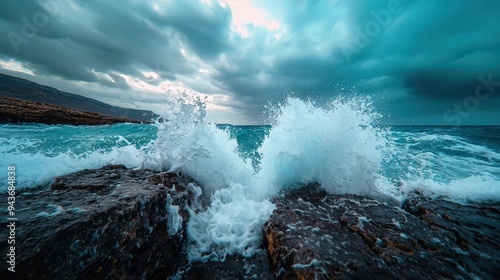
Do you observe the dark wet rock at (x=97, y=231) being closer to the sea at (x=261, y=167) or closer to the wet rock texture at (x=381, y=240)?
the sea at (x=261, y=167)

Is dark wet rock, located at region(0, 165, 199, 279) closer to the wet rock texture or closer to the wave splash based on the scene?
the wave splash

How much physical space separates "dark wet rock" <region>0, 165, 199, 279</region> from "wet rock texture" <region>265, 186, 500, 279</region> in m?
1.85

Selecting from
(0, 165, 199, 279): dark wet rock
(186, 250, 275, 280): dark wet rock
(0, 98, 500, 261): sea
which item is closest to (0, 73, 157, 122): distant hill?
(0, 98, 500, 261): sea

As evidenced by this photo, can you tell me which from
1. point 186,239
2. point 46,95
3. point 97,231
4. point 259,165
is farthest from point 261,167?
point 46,95

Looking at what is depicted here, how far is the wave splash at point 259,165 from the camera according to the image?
12.9 feet

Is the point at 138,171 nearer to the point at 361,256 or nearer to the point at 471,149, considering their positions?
the point at 361,256

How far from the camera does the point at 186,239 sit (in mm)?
3570

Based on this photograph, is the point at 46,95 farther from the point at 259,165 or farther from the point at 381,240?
the point at 381,240

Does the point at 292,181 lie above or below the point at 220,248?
above

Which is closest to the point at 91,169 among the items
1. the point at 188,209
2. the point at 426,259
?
the point at 188,209

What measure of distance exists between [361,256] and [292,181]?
3523 millimetres

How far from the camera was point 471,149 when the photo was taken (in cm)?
1106

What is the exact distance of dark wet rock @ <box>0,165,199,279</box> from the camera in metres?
2.15

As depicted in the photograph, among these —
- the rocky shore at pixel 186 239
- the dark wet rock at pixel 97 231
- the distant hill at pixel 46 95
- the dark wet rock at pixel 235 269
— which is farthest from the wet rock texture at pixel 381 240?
the distant hill at pixel 46 95
